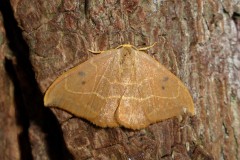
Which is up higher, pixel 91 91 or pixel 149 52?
pixel 149 52

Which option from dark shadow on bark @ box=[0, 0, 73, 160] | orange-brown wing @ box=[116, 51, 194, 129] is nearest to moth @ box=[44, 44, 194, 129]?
orange-brown wing @ box=[116, 51, 194, 129]

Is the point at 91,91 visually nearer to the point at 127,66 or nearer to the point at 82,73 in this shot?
the point at 82,73

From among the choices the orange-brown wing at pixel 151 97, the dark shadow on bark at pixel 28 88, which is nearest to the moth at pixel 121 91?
the orange-brown wing at pixel 151 97

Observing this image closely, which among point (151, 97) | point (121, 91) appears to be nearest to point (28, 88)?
point (121, 91)

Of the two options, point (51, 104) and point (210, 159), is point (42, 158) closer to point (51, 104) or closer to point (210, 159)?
point (51, 104)

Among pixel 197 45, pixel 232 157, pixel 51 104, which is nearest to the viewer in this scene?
pixel 51 104

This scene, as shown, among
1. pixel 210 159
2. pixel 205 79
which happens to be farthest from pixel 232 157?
pixel 205 79
